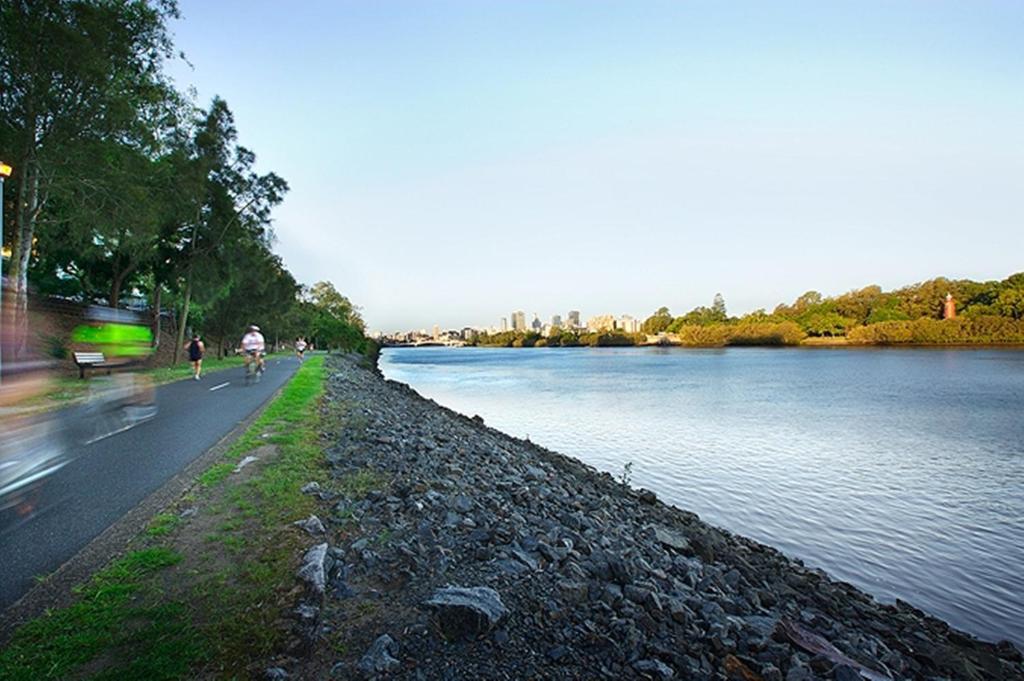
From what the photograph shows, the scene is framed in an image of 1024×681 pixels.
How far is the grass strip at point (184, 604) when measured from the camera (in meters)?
3.13

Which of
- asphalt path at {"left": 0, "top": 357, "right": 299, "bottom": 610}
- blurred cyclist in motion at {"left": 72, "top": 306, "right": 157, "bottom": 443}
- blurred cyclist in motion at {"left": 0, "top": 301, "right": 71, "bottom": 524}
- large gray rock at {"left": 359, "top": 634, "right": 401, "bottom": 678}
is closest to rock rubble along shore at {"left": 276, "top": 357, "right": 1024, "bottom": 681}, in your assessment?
large gray rock at {"left": 359, "top": 634, "right": 401, "bottom": 678}

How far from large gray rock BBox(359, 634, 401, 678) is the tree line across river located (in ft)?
543

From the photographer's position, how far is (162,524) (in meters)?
5.34

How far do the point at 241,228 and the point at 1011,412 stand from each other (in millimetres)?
44052

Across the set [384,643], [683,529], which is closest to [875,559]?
[683,529]

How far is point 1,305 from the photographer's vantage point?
17.0m

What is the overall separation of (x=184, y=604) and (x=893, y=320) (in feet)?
588

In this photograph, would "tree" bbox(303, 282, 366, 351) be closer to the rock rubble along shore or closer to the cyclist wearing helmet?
the cyclist wearing helmet

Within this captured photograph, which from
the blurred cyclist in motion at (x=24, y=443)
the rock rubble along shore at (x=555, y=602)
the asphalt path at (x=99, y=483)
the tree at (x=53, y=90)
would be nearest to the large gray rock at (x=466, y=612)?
the rock rubble along shore at (x=555, y=602)

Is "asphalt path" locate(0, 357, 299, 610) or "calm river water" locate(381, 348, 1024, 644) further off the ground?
"asphalt path" locate(0, 357, 299, 610)

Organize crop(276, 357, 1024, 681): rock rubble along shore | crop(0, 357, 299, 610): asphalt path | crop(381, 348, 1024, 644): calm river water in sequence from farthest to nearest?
crop(381, 348, 1024, 644): calm river water, crop(0, 357, 299, 610): asphalt path, crop(276, 357, 1024, 681): rock rubble along shore

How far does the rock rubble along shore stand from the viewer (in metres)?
3.57

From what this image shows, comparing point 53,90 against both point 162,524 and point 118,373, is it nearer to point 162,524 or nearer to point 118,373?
point 118,373

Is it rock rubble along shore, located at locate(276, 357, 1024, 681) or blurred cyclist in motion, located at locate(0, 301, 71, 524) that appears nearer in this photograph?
rock rubble along shore, located at locate(276, 357, 1024, 681)
